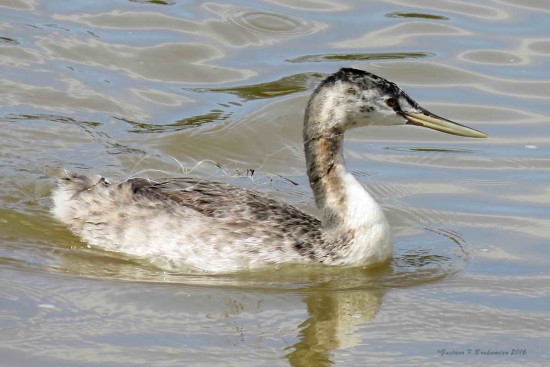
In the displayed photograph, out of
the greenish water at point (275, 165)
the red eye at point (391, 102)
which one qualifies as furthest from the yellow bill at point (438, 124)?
the greenish water at point (275, 165)

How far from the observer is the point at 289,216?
27.0 feet

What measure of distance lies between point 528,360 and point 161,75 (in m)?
6.31

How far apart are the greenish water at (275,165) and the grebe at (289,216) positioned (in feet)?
0.50

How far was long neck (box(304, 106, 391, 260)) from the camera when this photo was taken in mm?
8078

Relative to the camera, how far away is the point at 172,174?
9750 millimetres

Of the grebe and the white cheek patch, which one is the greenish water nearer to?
the grebe

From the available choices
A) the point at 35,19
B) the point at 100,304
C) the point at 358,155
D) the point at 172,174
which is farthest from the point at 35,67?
the point at 100,304

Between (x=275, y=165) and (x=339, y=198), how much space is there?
206 centimetres

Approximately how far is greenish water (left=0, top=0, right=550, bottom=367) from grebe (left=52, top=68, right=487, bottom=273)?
0.50 feet

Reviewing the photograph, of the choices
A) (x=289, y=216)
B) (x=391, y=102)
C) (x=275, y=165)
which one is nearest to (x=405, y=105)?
(x=391, y=102)

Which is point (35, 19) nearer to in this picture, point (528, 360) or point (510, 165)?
point (510, 165)

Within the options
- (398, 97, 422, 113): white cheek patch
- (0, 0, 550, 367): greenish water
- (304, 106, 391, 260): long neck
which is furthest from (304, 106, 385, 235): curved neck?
(398, 97, 422, 113): white cheek patch

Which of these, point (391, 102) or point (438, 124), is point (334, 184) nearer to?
point (391, 102)

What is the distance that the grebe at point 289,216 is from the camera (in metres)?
7.95
